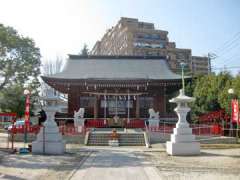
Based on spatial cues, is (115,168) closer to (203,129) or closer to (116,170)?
(116,170)

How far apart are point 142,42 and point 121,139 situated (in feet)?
210

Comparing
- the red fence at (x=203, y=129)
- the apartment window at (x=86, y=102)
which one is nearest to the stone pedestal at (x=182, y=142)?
the red fence at (x=203, y=129)

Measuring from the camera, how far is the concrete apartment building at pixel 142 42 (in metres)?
81.0

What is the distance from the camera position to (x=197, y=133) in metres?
22.9

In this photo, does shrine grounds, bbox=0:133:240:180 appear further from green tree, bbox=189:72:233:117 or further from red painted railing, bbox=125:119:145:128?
green tree, bbox=189:72:233:117

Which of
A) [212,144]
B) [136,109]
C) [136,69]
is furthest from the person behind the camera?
[136,69]

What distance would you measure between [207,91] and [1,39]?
18291 mm

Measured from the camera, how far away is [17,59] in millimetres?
25312

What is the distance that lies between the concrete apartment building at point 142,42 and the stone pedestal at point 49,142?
202ft

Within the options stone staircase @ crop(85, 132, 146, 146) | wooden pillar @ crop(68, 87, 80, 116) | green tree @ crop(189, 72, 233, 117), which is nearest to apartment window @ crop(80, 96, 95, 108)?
wooden pillar @ crop(68, 87, 80, 116)

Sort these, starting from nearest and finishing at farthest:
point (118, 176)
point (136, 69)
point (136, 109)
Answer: point (118, 176), point (136, 109), point (136, 69)

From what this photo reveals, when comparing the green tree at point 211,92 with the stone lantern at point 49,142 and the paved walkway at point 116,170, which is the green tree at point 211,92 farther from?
the paved walkway at point 116,170

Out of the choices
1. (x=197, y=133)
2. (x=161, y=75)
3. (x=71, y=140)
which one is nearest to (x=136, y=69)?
(x=161, y=75)

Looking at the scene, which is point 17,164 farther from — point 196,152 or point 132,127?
point 132,127
